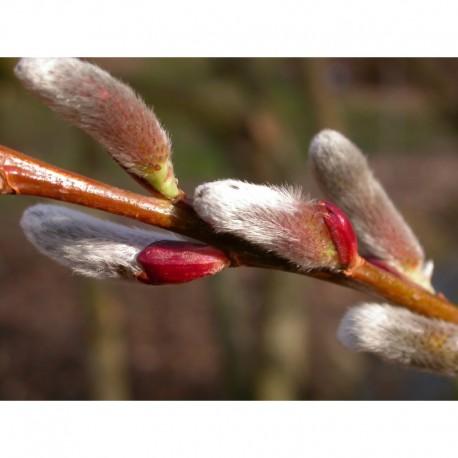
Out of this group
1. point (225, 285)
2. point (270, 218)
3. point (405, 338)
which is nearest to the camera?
point (270, 218)

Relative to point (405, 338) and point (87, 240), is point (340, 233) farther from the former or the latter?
point (87, 240)

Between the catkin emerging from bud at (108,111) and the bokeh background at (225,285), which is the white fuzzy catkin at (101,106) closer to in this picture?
the catkin emerging from bud at (108,111)

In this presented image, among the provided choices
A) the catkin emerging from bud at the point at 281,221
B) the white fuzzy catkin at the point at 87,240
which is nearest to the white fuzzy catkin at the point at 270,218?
the catkin emerging from bud at the point at 281,221

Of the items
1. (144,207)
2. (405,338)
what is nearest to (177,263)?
(144,207)

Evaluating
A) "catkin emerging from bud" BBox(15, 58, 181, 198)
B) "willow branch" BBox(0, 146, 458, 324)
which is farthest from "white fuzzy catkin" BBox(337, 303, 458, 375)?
"catkin emerging from bud" BBox(15, 58, 181, 198)

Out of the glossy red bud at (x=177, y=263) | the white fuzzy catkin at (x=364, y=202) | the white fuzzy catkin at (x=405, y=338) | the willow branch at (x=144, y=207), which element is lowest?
the white fuzzy catkin at (x=405, y=338)

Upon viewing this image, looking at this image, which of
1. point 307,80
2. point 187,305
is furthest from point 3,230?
point 307,80
